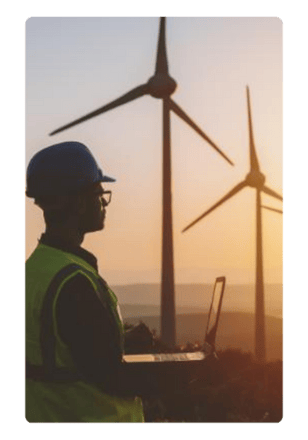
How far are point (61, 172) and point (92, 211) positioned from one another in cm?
32

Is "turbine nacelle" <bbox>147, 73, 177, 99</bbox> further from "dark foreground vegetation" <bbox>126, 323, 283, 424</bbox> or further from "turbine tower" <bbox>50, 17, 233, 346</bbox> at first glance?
"dark foreground vegetation" <bbox>126, 323, 283, 424</bbox>

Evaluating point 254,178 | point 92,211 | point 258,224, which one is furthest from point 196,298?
point 92,211

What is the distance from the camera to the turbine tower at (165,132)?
6.17 meters

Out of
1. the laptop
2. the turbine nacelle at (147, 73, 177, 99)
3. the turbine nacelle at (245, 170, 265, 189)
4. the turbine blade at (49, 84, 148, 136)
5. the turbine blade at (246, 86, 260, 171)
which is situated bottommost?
the laptop

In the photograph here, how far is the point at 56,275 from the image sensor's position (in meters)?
4.25

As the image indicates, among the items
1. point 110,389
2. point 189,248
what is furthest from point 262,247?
point 110,389

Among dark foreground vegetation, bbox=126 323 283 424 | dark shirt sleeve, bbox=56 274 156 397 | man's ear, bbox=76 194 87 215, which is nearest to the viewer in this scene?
dark shirt sleeve, bbox=56 274 156 397

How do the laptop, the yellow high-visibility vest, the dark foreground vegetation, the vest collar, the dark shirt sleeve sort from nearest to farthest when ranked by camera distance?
the dark shirt sleeve < the yellow high-visibility vest < the vest collar < the laptop < the dark foreground vegetation

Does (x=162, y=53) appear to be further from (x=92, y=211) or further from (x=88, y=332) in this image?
(x=88, y=332)

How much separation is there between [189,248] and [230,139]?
103 centimetres

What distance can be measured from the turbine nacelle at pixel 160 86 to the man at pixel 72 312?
1.59 m

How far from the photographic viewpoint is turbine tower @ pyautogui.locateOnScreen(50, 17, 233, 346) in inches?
243

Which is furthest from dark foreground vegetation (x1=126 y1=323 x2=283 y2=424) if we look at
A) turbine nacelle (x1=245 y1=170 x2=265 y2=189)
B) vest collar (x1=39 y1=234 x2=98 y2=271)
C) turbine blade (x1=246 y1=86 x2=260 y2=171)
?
vest collar (x1=39 y1=234 x2=98 y2=271)

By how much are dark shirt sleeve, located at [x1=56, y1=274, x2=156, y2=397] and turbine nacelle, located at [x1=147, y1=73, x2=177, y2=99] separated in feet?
8.08
